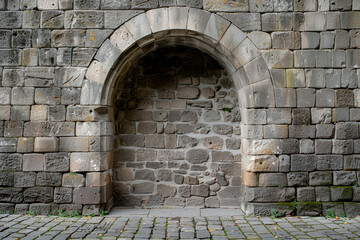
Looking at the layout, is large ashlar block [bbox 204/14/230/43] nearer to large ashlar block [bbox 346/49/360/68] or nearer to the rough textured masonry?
the rough textured masonry

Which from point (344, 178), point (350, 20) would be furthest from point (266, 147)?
point (350, 20)

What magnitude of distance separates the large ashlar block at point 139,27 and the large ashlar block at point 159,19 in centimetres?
6

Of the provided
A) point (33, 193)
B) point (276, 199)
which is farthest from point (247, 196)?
point (33, 193)

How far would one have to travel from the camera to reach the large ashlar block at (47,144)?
4.25 m

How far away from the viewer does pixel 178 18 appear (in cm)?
423

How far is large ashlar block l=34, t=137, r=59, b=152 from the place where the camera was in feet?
13.9

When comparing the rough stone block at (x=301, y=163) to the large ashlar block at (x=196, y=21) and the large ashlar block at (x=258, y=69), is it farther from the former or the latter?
the large ashlar block at (x=196, y=21)

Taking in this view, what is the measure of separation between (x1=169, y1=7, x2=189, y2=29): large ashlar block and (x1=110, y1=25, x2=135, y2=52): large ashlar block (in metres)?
0.67

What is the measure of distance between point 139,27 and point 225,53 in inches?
56.4

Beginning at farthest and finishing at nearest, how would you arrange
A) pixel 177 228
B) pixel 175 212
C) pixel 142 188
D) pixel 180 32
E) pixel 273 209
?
pixel 142 188
pixel 175 212
pixel 180 32
pixel 273 209
pixel 177 228

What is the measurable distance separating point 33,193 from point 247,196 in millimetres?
3390

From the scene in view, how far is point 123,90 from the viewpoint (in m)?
5.04

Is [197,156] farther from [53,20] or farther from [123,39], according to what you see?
[53,20]

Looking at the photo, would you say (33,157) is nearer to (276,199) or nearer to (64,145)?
(64,145)
